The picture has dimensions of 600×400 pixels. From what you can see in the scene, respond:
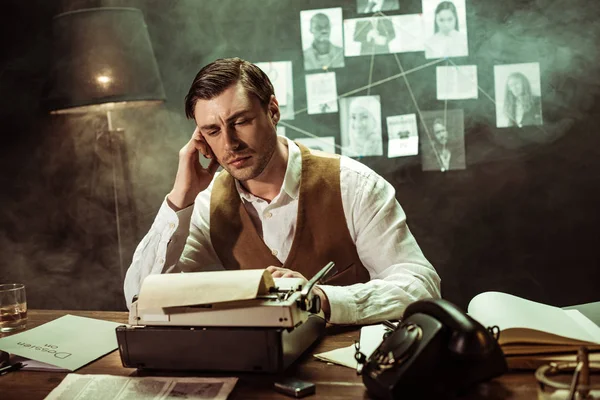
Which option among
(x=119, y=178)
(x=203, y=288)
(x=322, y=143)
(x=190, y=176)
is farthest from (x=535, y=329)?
(x=119, y=178)

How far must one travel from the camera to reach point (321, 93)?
355cm

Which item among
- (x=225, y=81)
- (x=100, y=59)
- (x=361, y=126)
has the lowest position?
(x=361, y=126)

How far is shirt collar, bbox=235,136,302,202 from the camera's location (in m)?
2.33

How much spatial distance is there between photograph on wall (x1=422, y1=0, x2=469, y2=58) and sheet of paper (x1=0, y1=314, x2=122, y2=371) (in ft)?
7.47

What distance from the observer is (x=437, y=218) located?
349cm

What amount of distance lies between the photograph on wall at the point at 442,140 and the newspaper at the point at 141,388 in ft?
7.69

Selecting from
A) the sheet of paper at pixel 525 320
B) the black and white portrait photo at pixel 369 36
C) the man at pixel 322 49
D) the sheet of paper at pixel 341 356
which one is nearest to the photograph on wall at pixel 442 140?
the black and white portrait photo at pixel 369 36

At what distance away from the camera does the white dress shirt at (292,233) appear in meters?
2.10

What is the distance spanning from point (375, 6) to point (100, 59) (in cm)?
143

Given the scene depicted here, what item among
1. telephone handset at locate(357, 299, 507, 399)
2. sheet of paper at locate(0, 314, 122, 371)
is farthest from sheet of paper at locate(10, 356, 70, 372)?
telephone handset at locate(357, 299, 507, 399)

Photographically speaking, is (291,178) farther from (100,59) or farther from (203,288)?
(100,59)

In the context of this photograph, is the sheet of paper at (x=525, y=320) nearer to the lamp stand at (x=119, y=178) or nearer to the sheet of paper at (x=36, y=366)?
the sheet of paper at (x=36, y=366)

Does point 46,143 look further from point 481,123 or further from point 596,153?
point 596,153

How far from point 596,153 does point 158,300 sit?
8.74 feet
